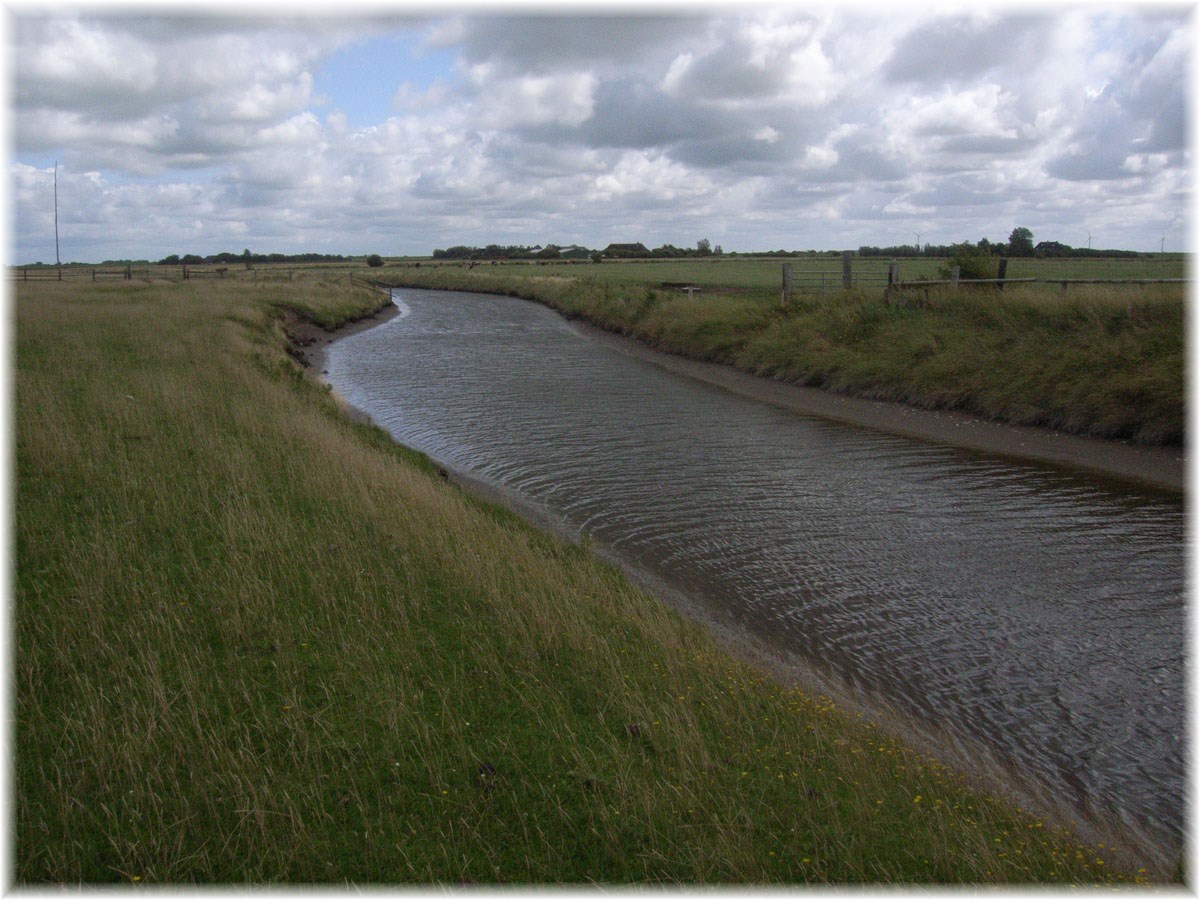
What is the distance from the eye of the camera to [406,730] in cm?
453

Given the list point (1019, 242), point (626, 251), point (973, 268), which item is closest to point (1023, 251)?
point (1019, 242)

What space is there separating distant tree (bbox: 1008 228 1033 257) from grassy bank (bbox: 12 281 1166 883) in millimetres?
62714

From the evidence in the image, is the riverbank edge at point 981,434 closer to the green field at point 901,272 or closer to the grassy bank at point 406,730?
the green field at point 901,272

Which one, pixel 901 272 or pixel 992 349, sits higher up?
pixel 901 272

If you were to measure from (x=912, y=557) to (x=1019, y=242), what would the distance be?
6159cm

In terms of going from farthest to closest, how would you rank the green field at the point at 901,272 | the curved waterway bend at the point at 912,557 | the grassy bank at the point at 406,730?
the green field at the point at 901,272 → the curved waterway bend at the point at 912,557 → the grassy bank at the point at 406,730

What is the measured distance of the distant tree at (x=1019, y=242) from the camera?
6162cm

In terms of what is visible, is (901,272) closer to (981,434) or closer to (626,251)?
(981,434)

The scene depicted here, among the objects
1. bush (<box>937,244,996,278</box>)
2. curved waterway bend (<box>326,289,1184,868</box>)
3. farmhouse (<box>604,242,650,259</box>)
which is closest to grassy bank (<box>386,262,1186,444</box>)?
curved waterway bend (<box>326,289,1184,868</box>)

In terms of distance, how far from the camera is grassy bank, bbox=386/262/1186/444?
15.3m

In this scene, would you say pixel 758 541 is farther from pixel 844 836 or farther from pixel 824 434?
pixel 824 434

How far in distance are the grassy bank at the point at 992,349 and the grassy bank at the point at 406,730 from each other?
11.5 m

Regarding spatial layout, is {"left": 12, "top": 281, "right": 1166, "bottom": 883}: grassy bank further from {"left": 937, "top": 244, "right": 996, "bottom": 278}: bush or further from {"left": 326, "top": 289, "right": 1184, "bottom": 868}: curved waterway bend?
{"left": 937, "top": 244, "right": 996, "bottom": 278}: bush

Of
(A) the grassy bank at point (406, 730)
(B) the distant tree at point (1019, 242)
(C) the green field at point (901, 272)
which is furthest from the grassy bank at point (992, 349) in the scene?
(B) the distant tree at point (1019, 242)
